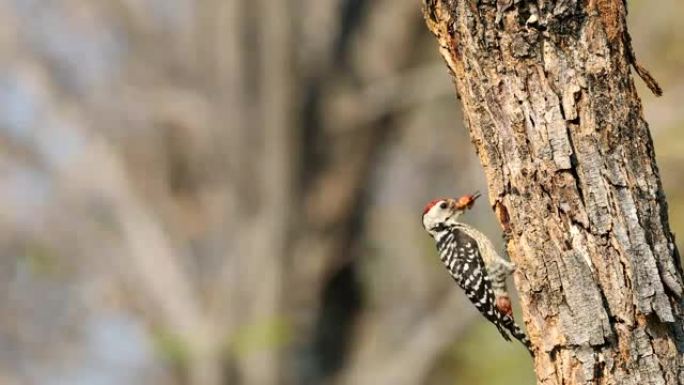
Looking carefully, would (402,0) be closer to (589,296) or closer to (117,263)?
(117,263)

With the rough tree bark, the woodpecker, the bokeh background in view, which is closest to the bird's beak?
Result: the woodpecker

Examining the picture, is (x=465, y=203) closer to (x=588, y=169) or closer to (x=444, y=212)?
(x=444, y=212)

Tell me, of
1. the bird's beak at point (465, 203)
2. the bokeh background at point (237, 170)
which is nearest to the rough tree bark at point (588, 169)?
the bird's beak at point (465, 203)

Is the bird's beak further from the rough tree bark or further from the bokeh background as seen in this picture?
the bokeh background

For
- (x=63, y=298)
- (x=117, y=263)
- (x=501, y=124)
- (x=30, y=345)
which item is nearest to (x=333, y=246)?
(x=117, y=263)

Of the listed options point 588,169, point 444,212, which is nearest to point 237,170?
point 444,212

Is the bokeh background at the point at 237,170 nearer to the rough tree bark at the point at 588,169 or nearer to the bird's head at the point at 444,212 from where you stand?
the bird's head at the point at 444,212
